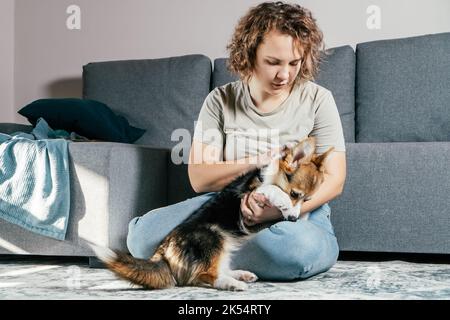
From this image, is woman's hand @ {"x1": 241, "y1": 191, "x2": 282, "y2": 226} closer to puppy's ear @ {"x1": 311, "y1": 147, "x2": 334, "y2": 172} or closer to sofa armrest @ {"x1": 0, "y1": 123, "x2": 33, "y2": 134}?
puppy's ear @ {"x1": 311, "y1": 147, "x2": 334, "y2": 172}

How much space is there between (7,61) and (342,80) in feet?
5.28

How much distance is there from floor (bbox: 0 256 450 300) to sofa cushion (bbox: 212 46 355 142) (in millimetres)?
659

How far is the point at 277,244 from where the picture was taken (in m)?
1.31

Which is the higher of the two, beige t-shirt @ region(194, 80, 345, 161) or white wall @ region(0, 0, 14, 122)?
white wall @ region(0, 0, 14, 122)

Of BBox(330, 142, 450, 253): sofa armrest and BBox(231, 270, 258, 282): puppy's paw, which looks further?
BBox(330, 142, 450, 253): sofa armrest

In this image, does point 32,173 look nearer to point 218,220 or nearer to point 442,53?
point 218,220

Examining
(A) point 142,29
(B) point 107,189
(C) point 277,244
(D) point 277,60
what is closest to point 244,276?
(C) point 277,244

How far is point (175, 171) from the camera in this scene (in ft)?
6.18

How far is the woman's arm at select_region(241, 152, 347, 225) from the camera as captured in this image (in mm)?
1144

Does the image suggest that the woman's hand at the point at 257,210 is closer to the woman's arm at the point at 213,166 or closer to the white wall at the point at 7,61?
the woman's arm at the point at 213,166

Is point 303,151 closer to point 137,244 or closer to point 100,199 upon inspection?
point 137,244

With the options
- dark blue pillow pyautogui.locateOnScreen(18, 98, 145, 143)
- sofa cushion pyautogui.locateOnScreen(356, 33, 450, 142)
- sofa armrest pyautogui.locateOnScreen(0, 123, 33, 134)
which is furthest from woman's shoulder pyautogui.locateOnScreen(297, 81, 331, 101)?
sofa armrest pyautogui.locateOnScreen(0, 123, 33, 134)
